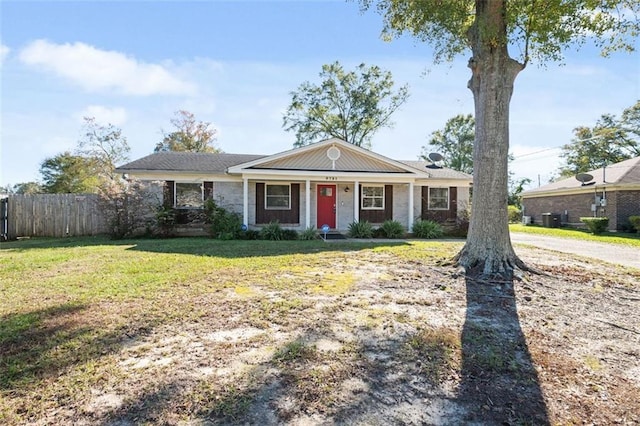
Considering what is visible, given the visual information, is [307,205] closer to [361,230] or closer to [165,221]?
[361,230]

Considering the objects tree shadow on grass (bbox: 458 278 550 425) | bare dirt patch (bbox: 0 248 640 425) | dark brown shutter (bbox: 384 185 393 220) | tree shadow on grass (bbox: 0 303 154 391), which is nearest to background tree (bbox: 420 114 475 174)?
dark brown shutter (bbox: 384 185 393 220)

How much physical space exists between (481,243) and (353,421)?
5.59 metres

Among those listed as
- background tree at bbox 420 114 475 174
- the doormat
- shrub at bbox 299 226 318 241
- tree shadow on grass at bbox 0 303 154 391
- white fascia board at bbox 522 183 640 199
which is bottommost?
tree shadow on grass at bbox 0 303 154 391

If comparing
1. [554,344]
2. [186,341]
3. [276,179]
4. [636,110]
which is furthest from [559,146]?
[186,341]

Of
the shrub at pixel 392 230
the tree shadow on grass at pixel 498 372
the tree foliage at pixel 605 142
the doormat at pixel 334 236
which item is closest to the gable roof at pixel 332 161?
the shrub at pixel 392 230

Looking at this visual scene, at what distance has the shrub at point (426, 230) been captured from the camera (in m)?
14.6

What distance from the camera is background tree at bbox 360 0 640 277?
6.68 m

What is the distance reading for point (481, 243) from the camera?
6836mm

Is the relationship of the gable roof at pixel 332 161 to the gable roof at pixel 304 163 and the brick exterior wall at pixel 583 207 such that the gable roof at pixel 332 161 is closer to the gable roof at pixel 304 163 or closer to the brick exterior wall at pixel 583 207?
the gable roof at pixel 304 163

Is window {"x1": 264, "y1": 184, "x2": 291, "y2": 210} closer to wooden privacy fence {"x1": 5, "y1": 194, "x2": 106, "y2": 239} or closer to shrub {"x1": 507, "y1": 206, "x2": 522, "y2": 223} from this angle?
wooden privacy fence {"x1": 5, "y1": 194, "x2": 106, "y2": 239}

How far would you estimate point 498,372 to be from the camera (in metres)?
2.88

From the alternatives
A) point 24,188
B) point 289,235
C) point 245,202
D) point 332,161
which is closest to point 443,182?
point 332,161

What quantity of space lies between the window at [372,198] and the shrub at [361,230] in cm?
202

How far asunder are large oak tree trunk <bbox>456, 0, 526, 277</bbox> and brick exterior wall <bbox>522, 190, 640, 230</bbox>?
17.0 meters
